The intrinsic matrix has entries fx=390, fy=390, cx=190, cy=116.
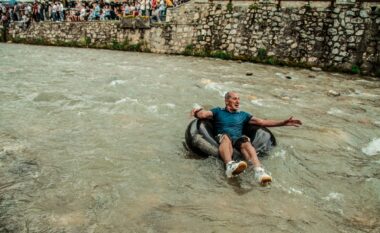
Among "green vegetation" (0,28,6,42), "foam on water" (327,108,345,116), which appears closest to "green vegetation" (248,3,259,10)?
"foam on water" (327,108,345,116)

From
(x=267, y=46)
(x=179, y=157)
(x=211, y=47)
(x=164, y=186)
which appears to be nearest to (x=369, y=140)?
(x=179, y=157)

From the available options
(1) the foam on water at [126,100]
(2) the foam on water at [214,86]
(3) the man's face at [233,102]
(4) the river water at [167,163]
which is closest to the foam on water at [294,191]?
(4) the river water at [167,163]

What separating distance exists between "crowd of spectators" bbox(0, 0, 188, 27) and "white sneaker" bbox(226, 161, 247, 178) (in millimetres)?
15217

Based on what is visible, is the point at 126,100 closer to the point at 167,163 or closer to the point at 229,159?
the point at 167,163

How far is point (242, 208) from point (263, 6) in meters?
12.6

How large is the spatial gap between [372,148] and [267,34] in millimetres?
9793

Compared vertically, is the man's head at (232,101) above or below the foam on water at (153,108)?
above

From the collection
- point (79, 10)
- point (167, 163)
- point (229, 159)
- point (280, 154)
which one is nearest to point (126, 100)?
point (167, 163)

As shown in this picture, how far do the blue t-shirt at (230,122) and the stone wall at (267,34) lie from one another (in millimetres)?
9249

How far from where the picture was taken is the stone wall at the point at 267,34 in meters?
13.6

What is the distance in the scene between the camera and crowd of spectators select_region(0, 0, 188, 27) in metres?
19.7

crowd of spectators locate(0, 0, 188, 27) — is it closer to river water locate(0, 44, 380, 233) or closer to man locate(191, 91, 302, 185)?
river water locate(0, 44, 380, 233)

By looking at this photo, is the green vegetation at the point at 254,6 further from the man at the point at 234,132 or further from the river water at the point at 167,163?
the man at the point at 234,132

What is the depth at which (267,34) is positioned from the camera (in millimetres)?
15609
